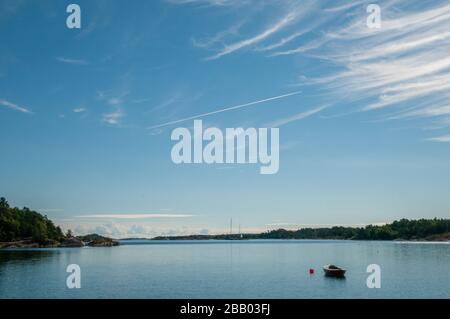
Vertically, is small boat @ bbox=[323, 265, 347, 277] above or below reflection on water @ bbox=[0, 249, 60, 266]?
above

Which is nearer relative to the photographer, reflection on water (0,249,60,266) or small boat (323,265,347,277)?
small boat (323,265,347,277)

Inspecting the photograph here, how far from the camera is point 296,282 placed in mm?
75750

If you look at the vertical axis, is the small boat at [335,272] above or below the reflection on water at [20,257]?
above

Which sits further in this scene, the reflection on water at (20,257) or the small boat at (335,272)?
the reflection on water at (20,257)

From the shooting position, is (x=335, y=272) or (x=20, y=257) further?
(x=20, y=257)

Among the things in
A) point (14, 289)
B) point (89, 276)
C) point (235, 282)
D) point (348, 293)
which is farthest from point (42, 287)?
point (348, 293)

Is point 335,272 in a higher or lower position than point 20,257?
higher
